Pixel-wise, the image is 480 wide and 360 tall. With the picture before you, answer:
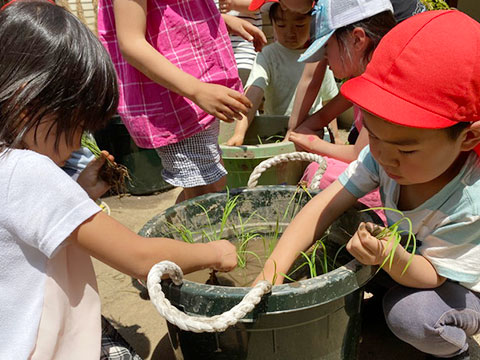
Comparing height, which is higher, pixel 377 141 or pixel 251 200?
pixel 377 141

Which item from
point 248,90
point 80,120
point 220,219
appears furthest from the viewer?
point 248,90

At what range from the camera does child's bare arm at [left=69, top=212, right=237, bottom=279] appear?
3.69 feet

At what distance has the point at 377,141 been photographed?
1.30 meters

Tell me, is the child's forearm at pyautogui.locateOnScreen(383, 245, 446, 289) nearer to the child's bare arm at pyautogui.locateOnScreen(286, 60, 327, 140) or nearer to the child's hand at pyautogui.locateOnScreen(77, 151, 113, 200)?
the child's hand at pyautogui.locateOnScreen(77, 151, 113, 200)

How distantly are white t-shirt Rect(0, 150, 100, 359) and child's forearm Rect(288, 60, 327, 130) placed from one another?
1.55 meters

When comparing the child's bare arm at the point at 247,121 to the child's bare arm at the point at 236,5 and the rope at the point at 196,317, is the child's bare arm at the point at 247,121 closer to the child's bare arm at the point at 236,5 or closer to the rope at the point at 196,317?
the child's bare arm at the point at 236,5

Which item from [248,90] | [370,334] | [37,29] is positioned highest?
[37,29]

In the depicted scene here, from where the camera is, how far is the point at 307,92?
2.63m

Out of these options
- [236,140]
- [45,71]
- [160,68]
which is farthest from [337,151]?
[45,71]

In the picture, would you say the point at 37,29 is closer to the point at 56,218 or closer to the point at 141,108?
the point at 56,218

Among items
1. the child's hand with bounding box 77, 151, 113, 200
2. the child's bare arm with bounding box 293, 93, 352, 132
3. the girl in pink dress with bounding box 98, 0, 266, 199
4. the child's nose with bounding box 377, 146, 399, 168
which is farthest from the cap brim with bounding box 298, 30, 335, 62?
the child's hand with bounding box 77, 151, 113, 200

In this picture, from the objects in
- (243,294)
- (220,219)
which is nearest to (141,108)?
(220,219)

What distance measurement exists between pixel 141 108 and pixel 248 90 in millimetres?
1172

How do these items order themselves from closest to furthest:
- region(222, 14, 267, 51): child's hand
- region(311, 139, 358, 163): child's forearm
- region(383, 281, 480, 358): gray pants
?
region(383, 281, 480, 358): gray pants < region(311, 139, 358, 163): child's forearm < region(222, 14, 267, 51): child's hand
